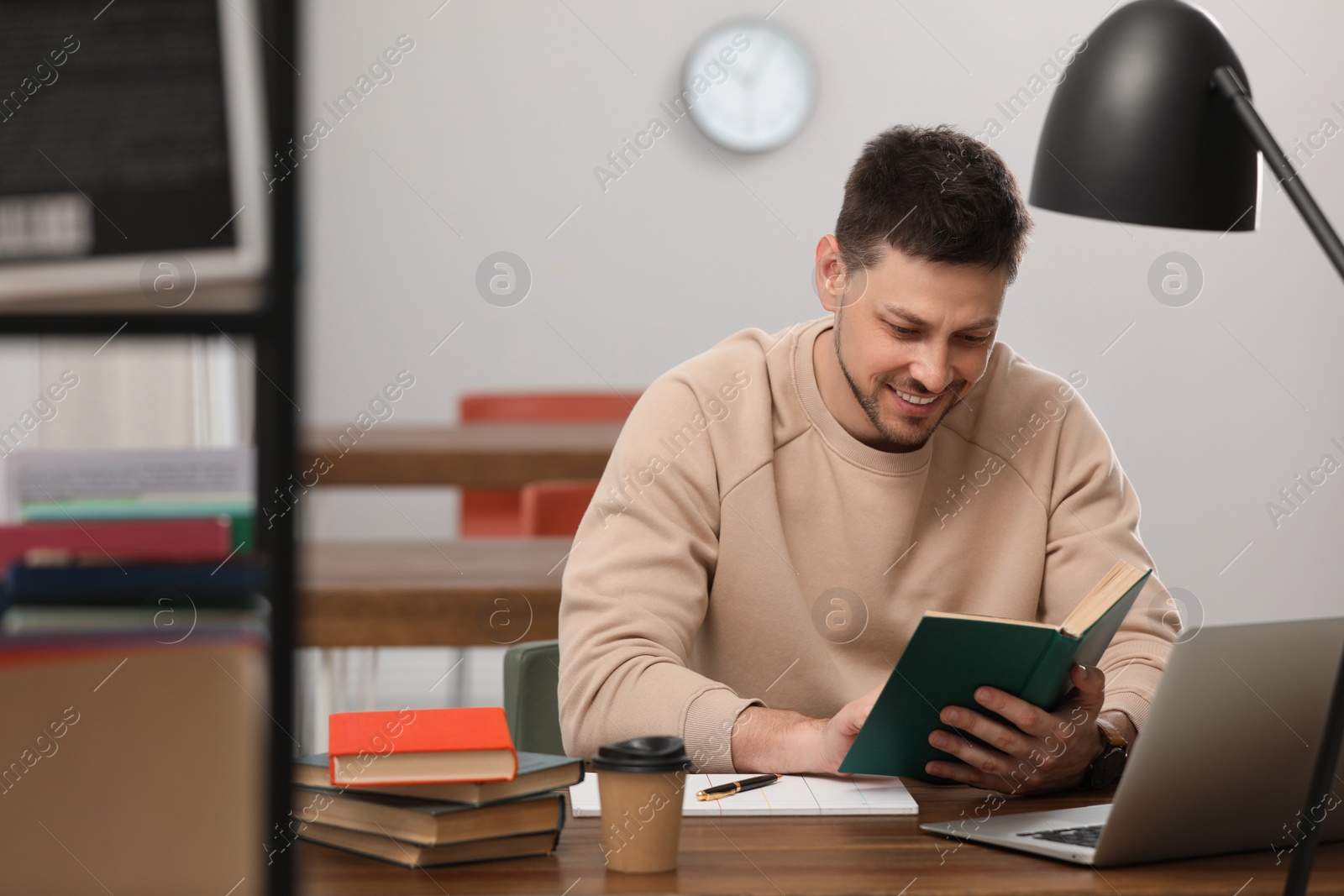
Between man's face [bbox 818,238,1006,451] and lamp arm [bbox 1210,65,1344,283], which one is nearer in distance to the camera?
lamp arm [bbox 1210,65,1344,283]

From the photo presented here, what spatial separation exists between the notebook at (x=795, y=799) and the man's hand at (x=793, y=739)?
26 mm

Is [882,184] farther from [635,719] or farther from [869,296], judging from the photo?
[635,719]

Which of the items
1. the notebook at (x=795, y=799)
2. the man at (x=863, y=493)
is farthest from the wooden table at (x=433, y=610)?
the notebook at (x=795, y=799)

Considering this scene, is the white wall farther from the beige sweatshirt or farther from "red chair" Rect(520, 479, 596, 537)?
the beige sweatshirt

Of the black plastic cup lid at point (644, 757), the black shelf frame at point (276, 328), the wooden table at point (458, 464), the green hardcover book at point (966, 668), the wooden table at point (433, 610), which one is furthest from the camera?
the wooden table at point (458, 464)

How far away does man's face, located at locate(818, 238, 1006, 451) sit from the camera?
4.86 ft

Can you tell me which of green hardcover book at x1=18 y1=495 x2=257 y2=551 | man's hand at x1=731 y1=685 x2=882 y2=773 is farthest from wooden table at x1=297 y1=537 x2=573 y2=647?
green hardcover book at x1=18 y1=495 x2=257 y2=551

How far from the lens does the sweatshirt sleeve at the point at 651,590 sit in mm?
1330

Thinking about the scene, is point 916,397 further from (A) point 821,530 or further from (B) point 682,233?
(B) point 682,233

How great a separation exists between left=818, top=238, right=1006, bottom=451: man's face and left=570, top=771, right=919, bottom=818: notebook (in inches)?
19.1

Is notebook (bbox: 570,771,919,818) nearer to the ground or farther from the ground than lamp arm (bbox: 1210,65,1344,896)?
nearer to the ground

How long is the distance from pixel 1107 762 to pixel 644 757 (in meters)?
0.57

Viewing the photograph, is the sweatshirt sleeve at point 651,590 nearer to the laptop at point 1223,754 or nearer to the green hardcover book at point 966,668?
the green hardcover book at point 966,668

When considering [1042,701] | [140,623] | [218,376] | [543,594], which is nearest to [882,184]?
[1042,701]
